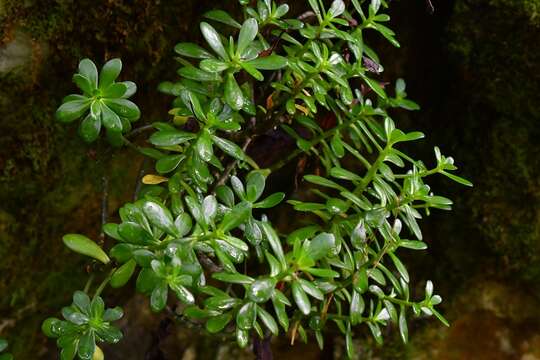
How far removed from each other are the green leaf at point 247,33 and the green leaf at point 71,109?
0.30m

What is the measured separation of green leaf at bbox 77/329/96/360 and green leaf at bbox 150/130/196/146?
14.6 inches

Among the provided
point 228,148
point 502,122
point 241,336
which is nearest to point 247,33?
point 228,148

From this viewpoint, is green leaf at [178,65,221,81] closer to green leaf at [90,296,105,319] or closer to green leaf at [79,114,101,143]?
green leaf at [79,114,101,143]

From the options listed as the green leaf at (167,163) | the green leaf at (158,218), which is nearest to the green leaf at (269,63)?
the green leaf at (167,163)

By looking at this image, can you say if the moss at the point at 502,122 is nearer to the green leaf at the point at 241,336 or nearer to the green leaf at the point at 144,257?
the green leaf at the point at 241,336

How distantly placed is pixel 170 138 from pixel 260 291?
0.36 m

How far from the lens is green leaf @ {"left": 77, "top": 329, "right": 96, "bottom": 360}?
1.03 m

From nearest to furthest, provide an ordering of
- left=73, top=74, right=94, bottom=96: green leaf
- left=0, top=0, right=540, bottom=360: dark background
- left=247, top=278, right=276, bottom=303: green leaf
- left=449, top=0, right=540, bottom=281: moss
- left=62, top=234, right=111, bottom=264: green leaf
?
left=247, top=278, right=276, bottom=303: green leaf
left=73, top=74, right=94, bottom=96: green leaf
left=62, top=234, right=111, bottom=264: green leaf
left=0, top=0, right=540, bottom=360: dark background
left=449, top=0, right=540, bottom=281: moss

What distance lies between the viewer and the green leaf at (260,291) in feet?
3.00

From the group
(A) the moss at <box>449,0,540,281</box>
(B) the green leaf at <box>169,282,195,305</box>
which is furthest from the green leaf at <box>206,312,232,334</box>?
(A) the moss at <box>449,0,540,281</box>

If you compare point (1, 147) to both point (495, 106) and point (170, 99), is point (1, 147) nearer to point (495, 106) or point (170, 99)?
point (170, 99)

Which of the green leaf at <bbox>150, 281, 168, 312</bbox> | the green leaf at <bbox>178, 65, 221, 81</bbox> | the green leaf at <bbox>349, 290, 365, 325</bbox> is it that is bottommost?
the green leaf at <bbox>349, 290, 365, 325</bbox>

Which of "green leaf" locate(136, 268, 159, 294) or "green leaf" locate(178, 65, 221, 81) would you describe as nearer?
"green leaf" locate(136, 268, 159, 294)

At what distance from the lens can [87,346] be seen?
1036mm
